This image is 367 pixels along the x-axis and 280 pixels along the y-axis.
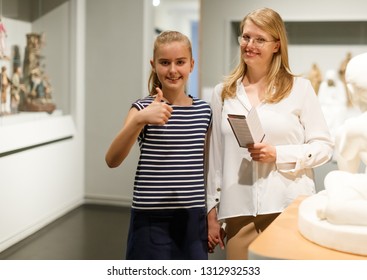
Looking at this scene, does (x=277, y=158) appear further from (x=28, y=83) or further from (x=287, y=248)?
(x=28, y=83)

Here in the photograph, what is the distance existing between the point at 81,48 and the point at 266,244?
12.7ft

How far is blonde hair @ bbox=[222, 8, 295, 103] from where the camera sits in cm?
180

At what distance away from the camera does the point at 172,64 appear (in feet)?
5.58

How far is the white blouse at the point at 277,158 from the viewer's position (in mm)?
1840

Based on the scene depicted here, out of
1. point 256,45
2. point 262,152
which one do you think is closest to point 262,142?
point 262,152

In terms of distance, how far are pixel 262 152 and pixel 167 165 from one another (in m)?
0.33

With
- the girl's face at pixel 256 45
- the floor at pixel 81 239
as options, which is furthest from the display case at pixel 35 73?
the girl's face at pixel 256 45

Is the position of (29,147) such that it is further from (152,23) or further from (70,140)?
(152,23)

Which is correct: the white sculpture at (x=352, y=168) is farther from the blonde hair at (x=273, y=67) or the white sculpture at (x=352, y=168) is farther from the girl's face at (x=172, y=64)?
the girl's face at (x=172, y=64)

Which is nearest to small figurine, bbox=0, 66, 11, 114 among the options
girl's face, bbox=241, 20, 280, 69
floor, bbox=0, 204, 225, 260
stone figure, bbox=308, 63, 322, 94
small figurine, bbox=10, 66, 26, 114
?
small figurine, bbox=10, 66, 26, 114

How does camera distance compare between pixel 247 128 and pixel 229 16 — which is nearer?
pixel 247 128

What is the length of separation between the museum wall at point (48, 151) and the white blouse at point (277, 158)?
210 centimetres

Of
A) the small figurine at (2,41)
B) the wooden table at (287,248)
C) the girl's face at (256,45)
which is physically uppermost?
the small figurine at (2,41)

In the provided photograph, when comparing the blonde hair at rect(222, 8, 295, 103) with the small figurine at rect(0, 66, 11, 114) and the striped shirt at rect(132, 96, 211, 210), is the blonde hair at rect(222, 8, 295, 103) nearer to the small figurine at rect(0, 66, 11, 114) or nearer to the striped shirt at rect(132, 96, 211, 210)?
the striped shirt at rect(132, 96, 211, 210)
